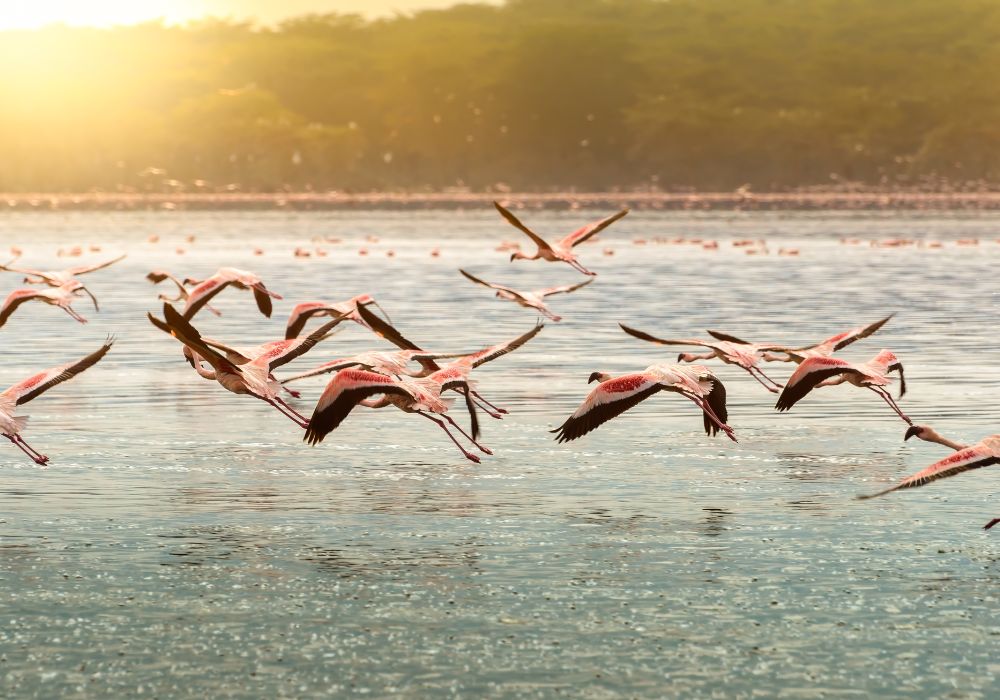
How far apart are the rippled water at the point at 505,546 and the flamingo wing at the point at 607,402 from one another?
0.60 meters

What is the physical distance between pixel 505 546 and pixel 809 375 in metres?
4.27

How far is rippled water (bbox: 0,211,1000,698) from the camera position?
10344 millimetres

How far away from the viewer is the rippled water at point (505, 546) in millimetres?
10344

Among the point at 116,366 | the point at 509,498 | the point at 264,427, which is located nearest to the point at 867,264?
the point at 116,366

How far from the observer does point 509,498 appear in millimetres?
15141

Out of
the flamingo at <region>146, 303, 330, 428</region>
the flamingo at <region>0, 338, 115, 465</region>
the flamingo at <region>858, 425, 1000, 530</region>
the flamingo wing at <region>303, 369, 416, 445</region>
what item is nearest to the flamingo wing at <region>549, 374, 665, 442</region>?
the flamingo wing at <region>303, 369, 416, 445</region>

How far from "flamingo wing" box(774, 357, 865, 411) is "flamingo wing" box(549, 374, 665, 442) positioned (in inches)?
66.3

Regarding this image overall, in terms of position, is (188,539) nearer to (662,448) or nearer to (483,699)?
(483,699)

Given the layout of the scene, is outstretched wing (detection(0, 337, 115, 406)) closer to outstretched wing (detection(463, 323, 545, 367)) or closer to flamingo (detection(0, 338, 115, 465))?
flamingo (detection(0, 338, 115, 465))

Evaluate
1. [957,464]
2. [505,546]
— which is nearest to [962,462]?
[957,464]

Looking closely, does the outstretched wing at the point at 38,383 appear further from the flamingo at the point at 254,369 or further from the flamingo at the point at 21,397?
the flamingo at the point at 254,369

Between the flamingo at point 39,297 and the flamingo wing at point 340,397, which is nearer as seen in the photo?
the flamingo wing at point 340,397

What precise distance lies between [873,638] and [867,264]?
47362 mm

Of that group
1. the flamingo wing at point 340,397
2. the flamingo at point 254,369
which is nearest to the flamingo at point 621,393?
the flamingo wing at point 340,397
